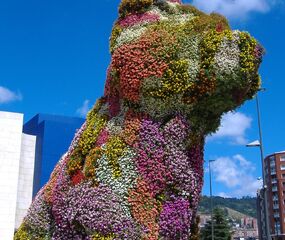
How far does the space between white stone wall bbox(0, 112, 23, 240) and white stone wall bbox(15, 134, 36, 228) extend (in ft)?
5.34

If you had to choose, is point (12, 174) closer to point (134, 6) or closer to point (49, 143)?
point (49, 143)

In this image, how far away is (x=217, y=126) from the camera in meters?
8.56

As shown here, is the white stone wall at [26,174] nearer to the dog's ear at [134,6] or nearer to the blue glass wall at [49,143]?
the blue glass wall at [49,143]

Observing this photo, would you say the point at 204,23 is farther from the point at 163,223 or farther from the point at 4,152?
the point at 4,152

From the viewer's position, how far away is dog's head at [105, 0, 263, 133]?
26.1 ft

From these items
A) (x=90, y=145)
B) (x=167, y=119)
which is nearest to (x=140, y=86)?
(x=167, y=119)

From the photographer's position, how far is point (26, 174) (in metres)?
41.4

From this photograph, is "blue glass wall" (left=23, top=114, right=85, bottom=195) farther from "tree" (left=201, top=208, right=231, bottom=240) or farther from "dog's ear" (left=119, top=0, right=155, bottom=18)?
"dog's ear" (left=119, top=0, right=155, bottom=18)

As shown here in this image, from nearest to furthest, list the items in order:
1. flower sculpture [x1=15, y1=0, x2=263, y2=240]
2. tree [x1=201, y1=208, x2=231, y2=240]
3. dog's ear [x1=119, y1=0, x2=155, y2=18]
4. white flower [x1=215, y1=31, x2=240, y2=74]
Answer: flower sculpture [x1=15, y1=0, x2=263, y2=240] < white flower [x1=215, y1=31, x2=240, y2=74] < dog's ear [x1=119, y1=0, x2=155, y2=18] < tree [x1=201, y1=208, x2=231, y2=240]

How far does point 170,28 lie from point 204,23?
0.59 metres

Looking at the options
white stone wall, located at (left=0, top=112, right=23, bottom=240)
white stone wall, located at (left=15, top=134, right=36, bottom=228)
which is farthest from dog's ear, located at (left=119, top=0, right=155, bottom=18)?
white stone wall, located at (left=15, top=134, right=36, bottom=228)

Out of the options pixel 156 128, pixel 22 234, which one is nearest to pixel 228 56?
pixel 156 128

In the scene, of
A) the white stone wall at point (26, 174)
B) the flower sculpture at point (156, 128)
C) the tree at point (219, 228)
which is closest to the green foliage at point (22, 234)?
the flower sculpture at point (156, 128)

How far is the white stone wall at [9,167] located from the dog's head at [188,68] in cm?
3264
